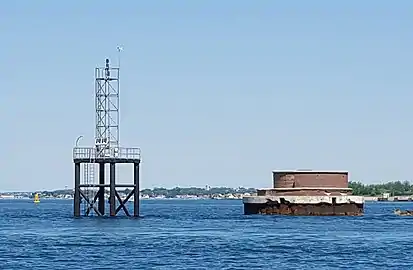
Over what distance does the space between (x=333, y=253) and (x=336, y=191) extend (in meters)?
61.7

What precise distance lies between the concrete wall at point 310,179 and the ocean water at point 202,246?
25304mm

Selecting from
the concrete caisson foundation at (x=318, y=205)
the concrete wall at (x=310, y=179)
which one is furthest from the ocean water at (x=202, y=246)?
the concrete wall at (x=310, y=179)

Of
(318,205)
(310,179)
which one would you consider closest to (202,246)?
(318,205)

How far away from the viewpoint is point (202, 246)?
247ft

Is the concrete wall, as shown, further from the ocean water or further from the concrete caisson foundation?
the ocean water

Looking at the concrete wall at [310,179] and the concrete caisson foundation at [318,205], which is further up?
the concrete wall at [310,179]

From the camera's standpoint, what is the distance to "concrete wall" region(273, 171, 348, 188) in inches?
5162

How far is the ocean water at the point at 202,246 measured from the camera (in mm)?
63188

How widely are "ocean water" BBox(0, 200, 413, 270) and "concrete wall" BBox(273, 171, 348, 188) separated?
83.0 ft

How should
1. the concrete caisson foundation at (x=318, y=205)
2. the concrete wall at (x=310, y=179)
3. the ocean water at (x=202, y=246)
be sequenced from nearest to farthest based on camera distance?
the ocean water at (x=202, y=246)
the concrete caisson foundation at (x=318, y=205)
the concrete wall at (x=310, y=179)

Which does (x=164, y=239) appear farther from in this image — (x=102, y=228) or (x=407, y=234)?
(x=407, y=234)

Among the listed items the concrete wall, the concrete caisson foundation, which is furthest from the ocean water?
the concrete wall

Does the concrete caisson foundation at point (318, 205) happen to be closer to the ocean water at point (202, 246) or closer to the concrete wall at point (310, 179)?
the concrete wall at point (310, 179)

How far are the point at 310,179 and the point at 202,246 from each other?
187 feet
